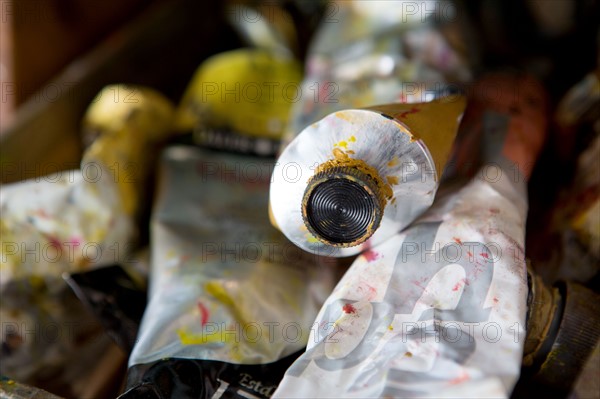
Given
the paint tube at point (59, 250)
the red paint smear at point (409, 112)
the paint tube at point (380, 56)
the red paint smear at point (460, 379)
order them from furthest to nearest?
the paint tube at point (380, 56), the paint tube at point (59, 250), the red paint smear at point (409, 112), the red paint smear at point (460, 379)

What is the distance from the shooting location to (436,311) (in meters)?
0.56

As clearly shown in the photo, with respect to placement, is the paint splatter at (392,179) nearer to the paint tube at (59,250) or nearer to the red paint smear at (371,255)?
the red paint smear at (371,255)

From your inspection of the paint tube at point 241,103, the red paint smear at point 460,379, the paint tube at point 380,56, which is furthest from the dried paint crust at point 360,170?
the paint tube at point 241,103

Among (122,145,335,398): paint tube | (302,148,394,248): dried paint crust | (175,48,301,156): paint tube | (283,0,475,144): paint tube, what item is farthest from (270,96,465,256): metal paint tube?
(175,48,301,156): paint tube

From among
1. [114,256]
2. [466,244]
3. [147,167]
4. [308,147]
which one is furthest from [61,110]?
[466,244]

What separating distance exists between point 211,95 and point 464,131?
1.56 feet

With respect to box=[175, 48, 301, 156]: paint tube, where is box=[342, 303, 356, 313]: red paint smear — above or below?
below

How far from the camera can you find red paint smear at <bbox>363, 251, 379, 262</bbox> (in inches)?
24.7

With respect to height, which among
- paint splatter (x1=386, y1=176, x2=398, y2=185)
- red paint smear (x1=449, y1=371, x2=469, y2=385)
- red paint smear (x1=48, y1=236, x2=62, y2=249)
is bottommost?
red paint smear (x1=48, y1=236, x2=62, y2=249)

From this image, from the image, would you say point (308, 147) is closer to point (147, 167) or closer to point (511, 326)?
point (511, 326)

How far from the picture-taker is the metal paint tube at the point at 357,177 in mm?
552

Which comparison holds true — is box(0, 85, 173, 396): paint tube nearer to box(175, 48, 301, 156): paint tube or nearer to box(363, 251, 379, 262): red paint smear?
box(175, 48, 301, 156): paint tube

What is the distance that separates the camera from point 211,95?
1049 mm

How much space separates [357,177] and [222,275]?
0.85 ft
